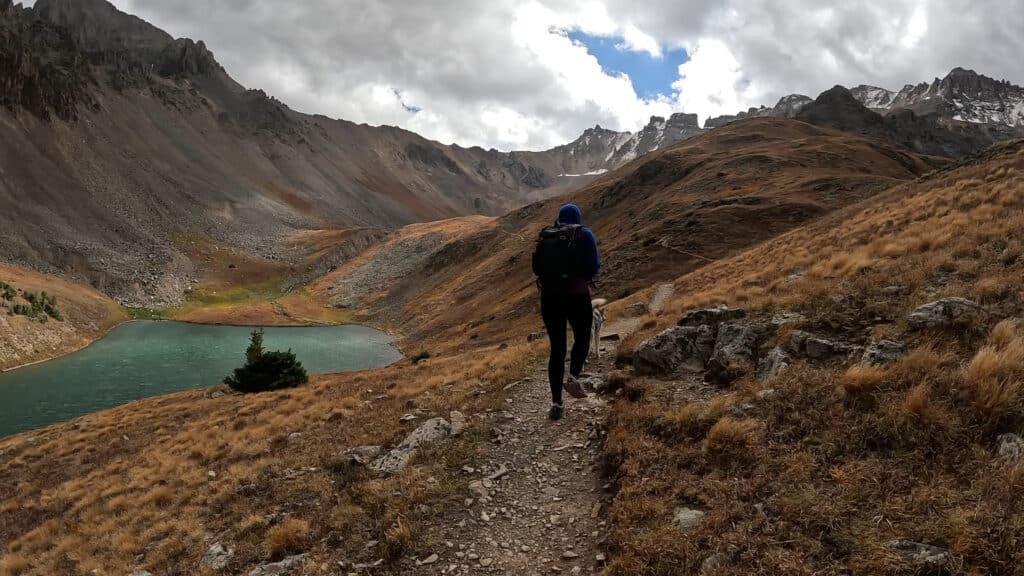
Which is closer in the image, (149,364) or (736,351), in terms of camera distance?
(736,351)

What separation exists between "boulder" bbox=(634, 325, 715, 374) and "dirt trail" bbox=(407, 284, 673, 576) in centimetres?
175

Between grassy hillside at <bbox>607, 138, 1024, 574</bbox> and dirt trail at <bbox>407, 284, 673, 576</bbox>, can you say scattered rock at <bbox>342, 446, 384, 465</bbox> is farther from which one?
grassy hillside at <bbox>607, 138, 1024, 574</bbox>

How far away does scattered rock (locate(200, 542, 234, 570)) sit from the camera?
8891mm

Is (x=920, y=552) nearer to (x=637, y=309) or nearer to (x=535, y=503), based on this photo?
(x=535, y=503)

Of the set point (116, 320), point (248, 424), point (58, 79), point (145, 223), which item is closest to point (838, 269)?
point (248, 424)

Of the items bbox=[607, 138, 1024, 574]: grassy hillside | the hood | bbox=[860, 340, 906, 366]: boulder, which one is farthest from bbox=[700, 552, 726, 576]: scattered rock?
the hood

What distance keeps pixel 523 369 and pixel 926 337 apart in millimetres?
10310

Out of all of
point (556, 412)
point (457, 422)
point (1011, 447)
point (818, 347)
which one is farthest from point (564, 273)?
point (1011, 447)

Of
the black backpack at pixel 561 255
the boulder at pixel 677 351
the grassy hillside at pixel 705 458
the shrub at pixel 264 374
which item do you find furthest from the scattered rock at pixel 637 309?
the shrub at pixel 264 374

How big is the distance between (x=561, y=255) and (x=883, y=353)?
5.56 metres

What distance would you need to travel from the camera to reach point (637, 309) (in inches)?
1083

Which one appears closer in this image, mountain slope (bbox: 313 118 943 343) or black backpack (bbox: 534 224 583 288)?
black backpack (bbox: 534 224 583 288)

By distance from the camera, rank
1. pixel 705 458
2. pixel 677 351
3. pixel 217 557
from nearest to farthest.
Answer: pixel 705 458 → pixel 217 557 → pixel 677 351

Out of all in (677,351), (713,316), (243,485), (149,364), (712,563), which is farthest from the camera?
(149,364)
